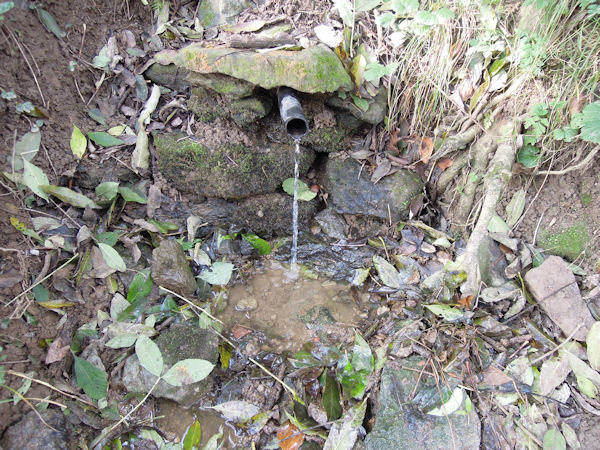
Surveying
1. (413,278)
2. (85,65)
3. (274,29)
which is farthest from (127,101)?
(413,278)

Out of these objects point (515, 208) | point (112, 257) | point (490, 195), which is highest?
point (490, 195)

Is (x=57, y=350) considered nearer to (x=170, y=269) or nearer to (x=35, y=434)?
(x=35, y=434)

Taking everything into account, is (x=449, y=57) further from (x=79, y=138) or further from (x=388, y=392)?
(x=79, y=138)

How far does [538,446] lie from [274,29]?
11.6ft

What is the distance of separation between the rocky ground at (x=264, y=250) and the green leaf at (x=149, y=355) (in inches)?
0.8

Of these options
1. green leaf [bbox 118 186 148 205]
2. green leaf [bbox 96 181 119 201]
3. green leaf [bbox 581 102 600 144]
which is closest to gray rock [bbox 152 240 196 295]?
green leaf [bbox 118 186 148 205]

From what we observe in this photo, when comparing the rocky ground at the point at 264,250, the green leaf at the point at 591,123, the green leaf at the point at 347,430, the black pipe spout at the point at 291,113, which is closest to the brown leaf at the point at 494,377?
the rocky ground at the point at 264,250

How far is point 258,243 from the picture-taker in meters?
3.38

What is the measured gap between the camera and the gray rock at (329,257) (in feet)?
10.9

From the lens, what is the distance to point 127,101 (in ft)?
10.8

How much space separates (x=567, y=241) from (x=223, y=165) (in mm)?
2743

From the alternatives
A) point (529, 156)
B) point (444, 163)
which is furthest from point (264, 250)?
point (529, 156)

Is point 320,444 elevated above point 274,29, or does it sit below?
below

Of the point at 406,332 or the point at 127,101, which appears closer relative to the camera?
the point at 406,332
